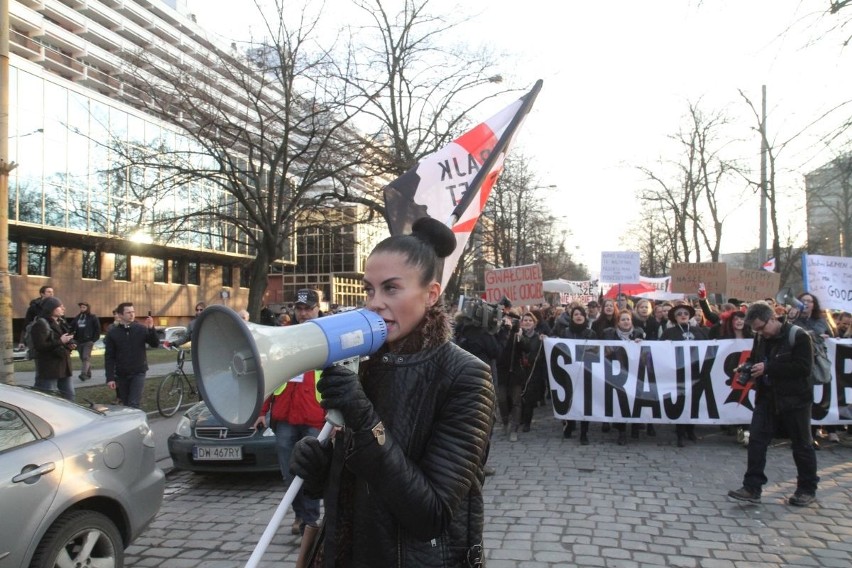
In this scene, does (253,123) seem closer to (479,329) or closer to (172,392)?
(172,392)

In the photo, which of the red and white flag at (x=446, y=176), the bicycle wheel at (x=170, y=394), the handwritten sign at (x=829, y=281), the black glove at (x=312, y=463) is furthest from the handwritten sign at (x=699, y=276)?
the black glove at (x=312, y=463)

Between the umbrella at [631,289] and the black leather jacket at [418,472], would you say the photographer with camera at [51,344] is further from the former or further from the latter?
the umbrella at [631,289]

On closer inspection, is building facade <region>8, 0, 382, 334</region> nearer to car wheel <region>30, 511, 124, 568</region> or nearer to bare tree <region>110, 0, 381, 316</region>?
bare tree <region>110, 0, 381, 316</region>

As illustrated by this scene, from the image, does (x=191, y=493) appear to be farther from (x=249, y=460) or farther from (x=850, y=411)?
(x=850, y=411)

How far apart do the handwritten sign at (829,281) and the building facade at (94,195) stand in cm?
1268

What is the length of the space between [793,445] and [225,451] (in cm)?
565

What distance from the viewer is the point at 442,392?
1.66m

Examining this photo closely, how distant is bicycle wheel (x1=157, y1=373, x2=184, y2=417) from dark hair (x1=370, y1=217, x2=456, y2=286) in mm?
9775

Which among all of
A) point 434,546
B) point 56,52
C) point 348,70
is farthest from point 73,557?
point 56,52

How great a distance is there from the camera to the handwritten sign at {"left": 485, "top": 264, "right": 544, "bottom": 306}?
13.3 m

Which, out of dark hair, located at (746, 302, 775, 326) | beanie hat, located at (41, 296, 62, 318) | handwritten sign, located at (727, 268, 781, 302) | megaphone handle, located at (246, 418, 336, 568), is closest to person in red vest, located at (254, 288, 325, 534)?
megaphone handle, located at (246, 418, 336, 568)

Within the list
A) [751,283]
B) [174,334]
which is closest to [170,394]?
[174,334]

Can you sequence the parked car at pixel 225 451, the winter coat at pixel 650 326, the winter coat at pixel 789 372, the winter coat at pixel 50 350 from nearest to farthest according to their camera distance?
the winter coat at pixel 789 372
the parked car at pixel 225 451
the winter coat at pixel 50 350
the winter coat at pixel 650 326

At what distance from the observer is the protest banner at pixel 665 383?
8531 millimetres
